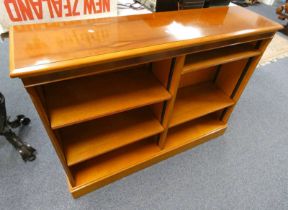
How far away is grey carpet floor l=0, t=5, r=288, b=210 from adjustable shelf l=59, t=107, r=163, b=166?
370 millimetres

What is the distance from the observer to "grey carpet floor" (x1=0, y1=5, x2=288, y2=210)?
117cm

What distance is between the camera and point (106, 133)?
109 cm

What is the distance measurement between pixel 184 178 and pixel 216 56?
83 centimetres

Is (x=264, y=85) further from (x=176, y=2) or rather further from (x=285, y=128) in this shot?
(x=176, y=2)

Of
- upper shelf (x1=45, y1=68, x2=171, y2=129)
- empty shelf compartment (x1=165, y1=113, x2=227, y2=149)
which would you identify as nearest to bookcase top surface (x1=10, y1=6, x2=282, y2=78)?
upper shelf (x1=45, y1=68, x2=171, y2=129)

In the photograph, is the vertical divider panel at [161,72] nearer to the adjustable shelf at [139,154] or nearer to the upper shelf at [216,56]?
the upper shelf at [216,56]

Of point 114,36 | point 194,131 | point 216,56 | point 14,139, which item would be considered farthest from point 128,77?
point 14,139

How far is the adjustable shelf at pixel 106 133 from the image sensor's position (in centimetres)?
99

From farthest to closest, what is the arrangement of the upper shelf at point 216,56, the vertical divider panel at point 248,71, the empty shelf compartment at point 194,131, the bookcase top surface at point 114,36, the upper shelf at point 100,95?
the empty shelf compartment at point 194,131 < the vertical divider panel at point 248,71 < the upper shelf at point 216,56 < the upper shelf at point 100,95 < the bookcase top surface at point 114,36

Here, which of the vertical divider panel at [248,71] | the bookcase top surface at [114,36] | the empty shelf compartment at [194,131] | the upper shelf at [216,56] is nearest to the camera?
the bookcase top surface at [114,36]

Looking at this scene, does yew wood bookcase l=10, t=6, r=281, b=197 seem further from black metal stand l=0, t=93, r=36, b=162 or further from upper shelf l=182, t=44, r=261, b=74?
black metal stand l=0, t=93, r=36, b=162

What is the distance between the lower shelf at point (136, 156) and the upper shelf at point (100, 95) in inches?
20.6

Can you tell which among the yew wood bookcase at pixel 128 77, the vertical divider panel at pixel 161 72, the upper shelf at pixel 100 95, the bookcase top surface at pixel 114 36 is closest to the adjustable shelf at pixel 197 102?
the yew wood bookcase at pixel 128 77

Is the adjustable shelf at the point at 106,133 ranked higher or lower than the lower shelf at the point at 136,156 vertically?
higher
